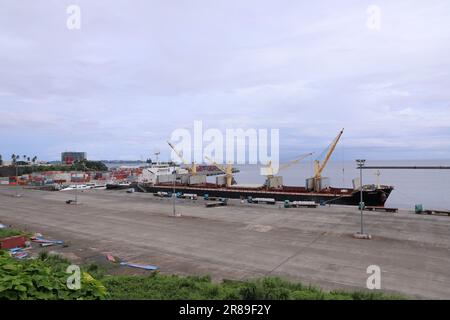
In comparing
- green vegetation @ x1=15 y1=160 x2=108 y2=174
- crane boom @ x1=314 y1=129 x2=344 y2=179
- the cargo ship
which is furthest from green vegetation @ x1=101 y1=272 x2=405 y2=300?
green vegetation @ x1=15 y1=160 x2=108 y2=174

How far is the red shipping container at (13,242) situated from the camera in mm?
20736

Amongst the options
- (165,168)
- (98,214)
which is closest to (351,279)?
(98,214)

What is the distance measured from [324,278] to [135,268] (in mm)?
10213

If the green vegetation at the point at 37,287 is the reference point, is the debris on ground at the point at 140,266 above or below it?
below

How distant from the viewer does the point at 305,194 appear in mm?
60500

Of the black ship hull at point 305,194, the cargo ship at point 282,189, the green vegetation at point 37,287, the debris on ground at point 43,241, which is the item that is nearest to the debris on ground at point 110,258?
the debris on ground at point 43,241

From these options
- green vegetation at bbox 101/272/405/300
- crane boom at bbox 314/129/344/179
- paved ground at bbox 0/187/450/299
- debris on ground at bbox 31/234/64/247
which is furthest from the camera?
crane boom at bbox 314/129/344/179

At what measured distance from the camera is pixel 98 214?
38.8 metres

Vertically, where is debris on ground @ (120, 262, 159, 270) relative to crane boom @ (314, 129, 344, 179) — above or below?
below

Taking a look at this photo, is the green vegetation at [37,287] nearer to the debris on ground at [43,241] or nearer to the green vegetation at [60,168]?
the debris on ground at [43,241]

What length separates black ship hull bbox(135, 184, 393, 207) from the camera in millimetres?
54969

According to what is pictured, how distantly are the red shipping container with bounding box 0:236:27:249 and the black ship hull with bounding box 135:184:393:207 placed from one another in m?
39.5

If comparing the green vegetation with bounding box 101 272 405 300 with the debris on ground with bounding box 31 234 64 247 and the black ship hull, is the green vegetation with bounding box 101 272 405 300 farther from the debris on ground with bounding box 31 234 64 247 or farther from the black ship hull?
the black ship hull

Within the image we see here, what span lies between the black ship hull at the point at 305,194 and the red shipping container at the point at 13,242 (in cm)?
3946
